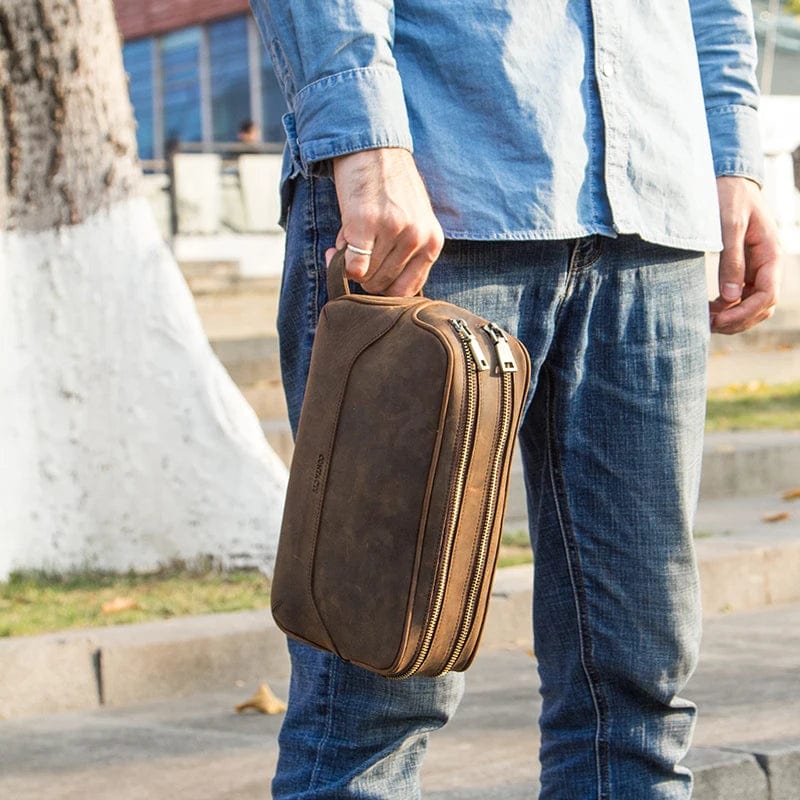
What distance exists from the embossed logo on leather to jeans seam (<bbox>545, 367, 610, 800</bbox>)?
376 millimetres

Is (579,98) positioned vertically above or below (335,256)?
above

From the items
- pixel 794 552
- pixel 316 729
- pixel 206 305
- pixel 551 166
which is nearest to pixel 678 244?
pixel 551 166

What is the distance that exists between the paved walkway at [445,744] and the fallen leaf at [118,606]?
63 cm

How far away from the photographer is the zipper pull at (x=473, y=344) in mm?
1866

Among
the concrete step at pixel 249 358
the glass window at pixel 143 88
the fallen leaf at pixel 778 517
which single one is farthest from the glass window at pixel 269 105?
the fallen leaf at pixel 778 517

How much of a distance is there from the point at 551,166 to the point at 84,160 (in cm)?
383

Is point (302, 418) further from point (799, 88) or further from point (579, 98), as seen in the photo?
point (799, 88)

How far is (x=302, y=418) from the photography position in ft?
6.65

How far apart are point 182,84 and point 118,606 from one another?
21521mm

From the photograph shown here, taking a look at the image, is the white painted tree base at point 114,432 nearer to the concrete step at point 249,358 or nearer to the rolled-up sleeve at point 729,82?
the concrete step at point 249,358

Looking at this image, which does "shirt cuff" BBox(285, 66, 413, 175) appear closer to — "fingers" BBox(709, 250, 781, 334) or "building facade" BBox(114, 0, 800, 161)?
"fingers" BBox(709, 250, 781, 334)

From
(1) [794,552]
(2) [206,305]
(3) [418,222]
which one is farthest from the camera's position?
(2) [206,305]

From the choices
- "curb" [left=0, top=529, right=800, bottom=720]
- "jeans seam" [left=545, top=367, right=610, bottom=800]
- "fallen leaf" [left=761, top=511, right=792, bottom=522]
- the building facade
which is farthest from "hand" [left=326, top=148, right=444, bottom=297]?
the building facade

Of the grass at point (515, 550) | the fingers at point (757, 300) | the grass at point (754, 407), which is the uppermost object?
the fingers at point (757, 300)
